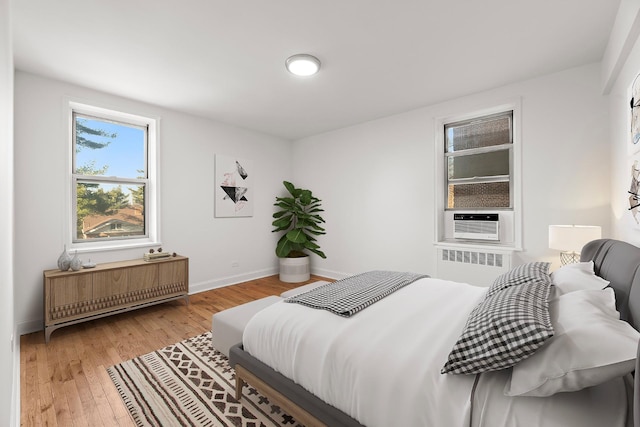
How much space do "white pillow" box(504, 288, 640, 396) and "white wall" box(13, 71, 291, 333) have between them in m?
3.96

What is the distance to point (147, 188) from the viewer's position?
379 centimetres

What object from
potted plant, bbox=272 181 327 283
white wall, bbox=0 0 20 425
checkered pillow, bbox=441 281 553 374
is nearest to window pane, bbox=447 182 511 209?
potted plant, bbox=272 181 327 283

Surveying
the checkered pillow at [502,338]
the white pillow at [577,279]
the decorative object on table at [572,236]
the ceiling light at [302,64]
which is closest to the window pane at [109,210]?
the ceiling light at [302,64]

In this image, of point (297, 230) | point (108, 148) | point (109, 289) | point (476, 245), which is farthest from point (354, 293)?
point (108, 148)

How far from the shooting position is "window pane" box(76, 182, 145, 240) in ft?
10.7

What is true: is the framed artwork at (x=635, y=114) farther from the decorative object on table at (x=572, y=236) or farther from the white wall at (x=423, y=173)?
the white wall at (x=423, y=173)

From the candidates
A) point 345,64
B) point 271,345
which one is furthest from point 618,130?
point 271,345

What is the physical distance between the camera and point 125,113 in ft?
11.3

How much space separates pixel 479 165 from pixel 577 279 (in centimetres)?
242

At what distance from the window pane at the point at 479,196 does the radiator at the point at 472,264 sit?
2.02 ft

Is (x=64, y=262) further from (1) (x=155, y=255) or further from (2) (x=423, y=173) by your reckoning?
(2) (x=423, y=173)

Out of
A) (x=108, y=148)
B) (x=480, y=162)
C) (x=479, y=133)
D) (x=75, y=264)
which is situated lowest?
(x=75, y=264)

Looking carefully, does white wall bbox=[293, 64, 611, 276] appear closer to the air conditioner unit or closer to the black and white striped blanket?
the air conditioner unit

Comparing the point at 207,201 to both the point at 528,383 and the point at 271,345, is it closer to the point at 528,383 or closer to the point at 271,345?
the point at 271,345
